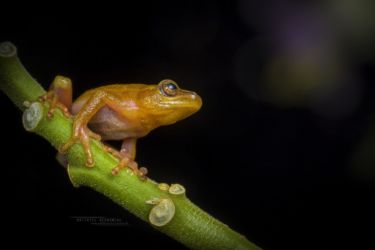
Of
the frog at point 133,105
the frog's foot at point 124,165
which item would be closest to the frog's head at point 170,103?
the frog at point 133,105

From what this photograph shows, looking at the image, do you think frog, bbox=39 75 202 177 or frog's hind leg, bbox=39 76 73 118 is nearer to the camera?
frog's hind leg, bbox=39 76 73 118

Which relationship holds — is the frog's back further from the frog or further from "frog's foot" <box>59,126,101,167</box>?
"frog's foot" <box>59,126,101,167</box>

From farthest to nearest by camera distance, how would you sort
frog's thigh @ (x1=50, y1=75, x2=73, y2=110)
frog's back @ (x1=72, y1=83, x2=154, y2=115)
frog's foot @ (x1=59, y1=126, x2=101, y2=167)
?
frog's back @ (x1=72, y1=83, x2=154, y2=115) → frog's thigh @ (x1=50, y1=75, x2=73, y2=110) → frog's foot @ (x1=59, y1=126, x2=101, y2=167)

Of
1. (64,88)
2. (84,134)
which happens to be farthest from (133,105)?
(84,134)

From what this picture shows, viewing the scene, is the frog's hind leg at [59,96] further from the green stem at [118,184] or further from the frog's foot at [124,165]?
the frog's foot at [124,165]

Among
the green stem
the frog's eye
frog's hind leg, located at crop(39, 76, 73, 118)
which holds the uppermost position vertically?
the frog's eye

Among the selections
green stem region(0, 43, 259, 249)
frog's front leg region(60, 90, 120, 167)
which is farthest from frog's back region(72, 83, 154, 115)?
green stem region(0, 43, 259, 249)

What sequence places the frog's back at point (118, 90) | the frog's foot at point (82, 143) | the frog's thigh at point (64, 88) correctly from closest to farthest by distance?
1. the frog's foot at point (82, 143)
2. the frog's thigh at point (64, 88)
3. the frog's back at point (118, 90)
